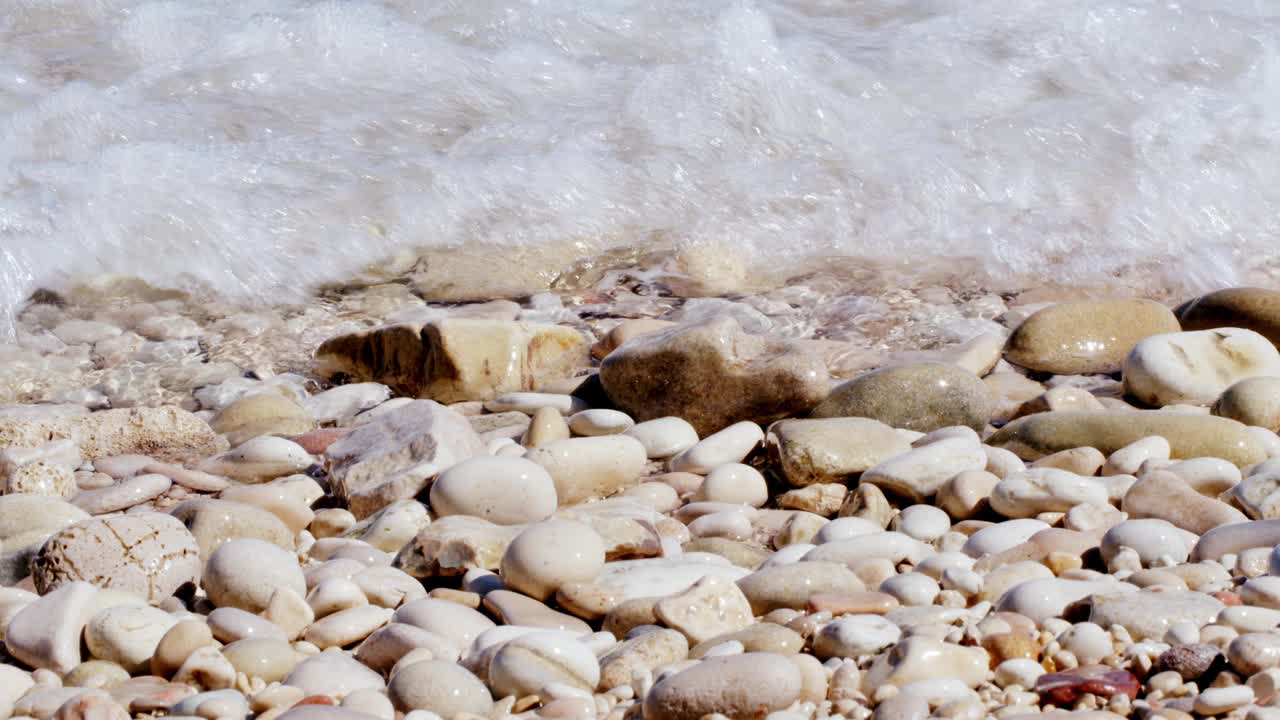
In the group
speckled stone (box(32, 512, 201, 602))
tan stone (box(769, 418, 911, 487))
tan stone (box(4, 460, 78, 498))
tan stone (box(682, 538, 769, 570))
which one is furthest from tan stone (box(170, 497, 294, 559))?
tan stone (box(769, 418, 911, 487))

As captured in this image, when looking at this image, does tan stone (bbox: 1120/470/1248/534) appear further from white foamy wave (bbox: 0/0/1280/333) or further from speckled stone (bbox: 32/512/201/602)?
white foamy wave (bbox: 0/0/1280/333)

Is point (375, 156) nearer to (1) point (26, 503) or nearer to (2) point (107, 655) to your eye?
(1) point (26, 503)

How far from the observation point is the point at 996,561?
8.13 ft

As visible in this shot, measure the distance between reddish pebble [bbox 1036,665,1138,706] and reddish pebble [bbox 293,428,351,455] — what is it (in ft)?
6.53

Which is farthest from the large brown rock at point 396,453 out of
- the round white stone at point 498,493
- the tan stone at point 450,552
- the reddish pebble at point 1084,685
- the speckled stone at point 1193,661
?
the speckled stone at point 1193,661

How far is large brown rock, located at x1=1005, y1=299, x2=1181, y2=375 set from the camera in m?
3.98

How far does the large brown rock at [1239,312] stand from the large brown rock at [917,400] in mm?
1049

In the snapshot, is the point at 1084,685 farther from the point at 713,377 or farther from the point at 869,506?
the point at 713,377

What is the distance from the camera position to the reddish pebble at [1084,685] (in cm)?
187

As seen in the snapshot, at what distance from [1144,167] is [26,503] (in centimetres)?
431

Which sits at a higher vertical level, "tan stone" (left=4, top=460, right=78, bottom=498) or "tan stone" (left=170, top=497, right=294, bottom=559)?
"tan stone" (left=170, top=497, right=294, bottom=559)

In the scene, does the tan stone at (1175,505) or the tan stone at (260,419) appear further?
the tan stone at (260,419)

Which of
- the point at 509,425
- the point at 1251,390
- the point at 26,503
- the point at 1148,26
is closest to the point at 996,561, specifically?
the point at 1251,390

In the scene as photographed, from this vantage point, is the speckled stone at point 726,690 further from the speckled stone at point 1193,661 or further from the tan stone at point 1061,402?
the tan stone at point 1061,402
